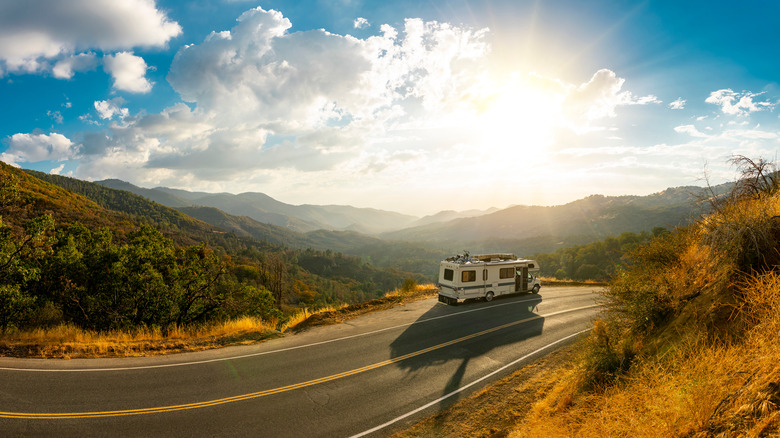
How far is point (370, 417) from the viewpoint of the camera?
784cm

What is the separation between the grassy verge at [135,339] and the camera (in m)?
9.84

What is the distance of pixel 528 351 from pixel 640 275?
16.7 feet

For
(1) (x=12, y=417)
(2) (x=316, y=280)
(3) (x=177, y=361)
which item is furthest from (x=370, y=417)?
(2) (x=316, y=280)

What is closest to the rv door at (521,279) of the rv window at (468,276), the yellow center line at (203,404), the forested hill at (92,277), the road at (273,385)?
the rv window at (468,276)

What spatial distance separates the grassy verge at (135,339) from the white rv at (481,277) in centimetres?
824

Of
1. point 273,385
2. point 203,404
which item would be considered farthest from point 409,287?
point 203,404

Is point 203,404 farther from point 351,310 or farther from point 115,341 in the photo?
point 351,310

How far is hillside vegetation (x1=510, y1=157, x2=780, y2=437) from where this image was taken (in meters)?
4.50

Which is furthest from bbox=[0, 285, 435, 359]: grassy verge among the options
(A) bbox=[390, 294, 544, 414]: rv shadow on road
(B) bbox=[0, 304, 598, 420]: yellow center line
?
(A) bbox=[390, 294, 544, 414]: rv shadow on road

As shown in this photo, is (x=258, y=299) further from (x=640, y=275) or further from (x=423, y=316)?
(x=640, y=275)

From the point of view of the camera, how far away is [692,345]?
20.8 feet

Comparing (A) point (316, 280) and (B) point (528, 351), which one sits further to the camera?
(A) point (316, 280)

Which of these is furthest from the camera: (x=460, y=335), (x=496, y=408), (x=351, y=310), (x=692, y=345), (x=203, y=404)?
(x=351, y=310)

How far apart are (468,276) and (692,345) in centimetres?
1438
